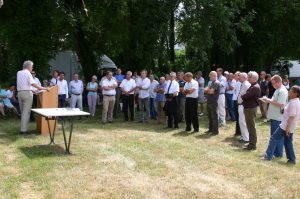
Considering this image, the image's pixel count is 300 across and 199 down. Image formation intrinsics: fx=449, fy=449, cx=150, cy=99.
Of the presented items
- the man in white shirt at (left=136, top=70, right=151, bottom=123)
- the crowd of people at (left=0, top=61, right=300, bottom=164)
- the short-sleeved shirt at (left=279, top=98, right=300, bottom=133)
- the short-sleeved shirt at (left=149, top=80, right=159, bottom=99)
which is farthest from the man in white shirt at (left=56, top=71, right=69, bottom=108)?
the short-sleeved shirt at (left=279, top=98, right=300, bottom=133)

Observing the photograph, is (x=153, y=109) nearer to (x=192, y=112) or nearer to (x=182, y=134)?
(x=192, y=112)

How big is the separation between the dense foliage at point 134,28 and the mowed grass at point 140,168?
18.7 ft

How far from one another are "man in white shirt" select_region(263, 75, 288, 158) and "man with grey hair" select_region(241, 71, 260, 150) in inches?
32.1

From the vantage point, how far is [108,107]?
15742 mm

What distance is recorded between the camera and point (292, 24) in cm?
2352

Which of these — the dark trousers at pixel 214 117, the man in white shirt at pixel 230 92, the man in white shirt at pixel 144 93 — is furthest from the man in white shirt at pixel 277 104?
the man in white shirt at pixel 144 93

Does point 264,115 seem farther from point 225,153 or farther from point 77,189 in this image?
point 77,189

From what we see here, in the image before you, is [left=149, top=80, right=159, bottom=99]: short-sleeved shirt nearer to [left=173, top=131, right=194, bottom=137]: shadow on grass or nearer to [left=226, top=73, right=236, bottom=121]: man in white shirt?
[left=226, top=73, right=236, bottom=121]: man in white shirt

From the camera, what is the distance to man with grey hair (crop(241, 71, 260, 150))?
10.3 meters

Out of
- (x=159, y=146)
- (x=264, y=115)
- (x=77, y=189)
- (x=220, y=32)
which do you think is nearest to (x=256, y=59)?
(x=220, y=32)

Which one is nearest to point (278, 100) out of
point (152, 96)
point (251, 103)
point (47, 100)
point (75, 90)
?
point (251, 103)

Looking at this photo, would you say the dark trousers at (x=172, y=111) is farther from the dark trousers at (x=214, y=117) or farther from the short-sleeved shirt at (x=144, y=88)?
the short-sleeved shirt at (x=144, y=88)

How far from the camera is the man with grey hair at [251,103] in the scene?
10328 millimetres

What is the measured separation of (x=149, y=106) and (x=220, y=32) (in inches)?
227
